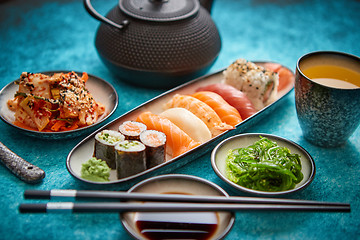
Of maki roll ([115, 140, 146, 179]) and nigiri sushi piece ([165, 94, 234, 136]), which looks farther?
nigiri sushi piece ([165, 94, 234, 136])

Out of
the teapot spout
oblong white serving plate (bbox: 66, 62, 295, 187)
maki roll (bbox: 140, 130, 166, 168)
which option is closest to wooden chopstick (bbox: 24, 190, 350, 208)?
oblong white serving plate (bbox: 66, 62, 295, 187)

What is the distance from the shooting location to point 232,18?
2918 millimetres

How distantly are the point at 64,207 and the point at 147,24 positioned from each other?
3.59ft

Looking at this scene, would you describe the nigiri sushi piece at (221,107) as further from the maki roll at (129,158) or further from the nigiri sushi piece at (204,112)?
the maki roll at (129,158)

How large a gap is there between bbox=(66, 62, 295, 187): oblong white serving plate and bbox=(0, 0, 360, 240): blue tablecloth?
0.19ft

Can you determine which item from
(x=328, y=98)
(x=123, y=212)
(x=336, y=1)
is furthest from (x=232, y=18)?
(x=123, y=212)

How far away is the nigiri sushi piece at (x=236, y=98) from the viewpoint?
5.58ft

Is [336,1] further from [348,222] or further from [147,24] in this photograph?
[348,222]

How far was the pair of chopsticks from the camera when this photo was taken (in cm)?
108

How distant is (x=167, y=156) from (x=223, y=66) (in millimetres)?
1006

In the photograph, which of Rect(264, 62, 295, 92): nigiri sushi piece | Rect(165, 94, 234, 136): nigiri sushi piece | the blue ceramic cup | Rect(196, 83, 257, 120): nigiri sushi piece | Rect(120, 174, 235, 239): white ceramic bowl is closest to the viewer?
Rect(120, 174, 235, 239): white ceramic bowl

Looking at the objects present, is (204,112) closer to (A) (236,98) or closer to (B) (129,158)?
(A) (236,98)

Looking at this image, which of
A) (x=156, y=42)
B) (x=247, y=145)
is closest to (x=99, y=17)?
(x=156, y=42)

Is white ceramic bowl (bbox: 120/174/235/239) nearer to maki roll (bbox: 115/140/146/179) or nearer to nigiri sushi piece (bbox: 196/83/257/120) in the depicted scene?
maki roll (bbox: 115/140/146/179)
